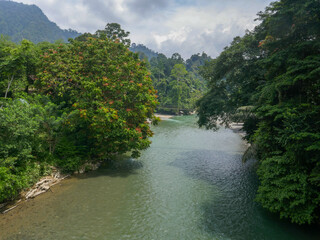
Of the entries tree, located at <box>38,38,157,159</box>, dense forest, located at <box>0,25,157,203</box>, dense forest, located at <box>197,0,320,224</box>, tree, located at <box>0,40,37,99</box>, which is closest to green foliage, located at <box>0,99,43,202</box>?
dense forest, located at <box>0,25,157,203</box>

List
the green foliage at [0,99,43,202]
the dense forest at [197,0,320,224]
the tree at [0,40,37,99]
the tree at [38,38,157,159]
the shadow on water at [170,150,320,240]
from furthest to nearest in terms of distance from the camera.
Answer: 1. the tree at [0,40,37,99]
2. the tree at [38,38,157,159]
3. the green foliage at [0,99,43,202]
4. the shadow on water at [170,150,320,240]
5. the dense forest at [197,0,320,224]

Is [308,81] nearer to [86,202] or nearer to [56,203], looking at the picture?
[86,202]

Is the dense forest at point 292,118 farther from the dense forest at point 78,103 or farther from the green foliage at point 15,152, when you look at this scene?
the green foliage at point 15,152

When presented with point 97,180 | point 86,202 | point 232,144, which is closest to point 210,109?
point 232,144

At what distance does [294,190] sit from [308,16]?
824cm

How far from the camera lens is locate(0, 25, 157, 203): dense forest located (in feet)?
44.8

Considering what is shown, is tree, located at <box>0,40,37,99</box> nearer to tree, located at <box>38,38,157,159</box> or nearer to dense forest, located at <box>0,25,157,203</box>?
dense forest, located at <box>0,25,157,203</box>

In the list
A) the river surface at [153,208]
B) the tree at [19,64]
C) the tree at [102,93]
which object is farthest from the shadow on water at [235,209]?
the tree at [19,64]

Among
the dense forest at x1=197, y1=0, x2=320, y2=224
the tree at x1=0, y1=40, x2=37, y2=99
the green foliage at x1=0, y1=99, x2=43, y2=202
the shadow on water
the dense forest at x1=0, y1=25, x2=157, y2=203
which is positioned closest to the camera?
the dense forest at x1=197, y1=0, x2=320, y2=224

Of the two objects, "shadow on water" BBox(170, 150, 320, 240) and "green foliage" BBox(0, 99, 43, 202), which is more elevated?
"green foliage" BBox(0, 99, 43, 202)

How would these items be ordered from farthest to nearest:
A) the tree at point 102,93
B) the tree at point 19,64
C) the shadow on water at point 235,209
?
the tree at point 19,64 → the tree at point 102,93 → the shadow on water at point 235,209

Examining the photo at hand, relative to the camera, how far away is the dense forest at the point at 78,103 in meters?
13.6

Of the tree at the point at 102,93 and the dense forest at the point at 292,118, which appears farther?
the tree at the point at 102,93

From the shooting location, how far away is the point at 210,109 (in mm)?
19703
